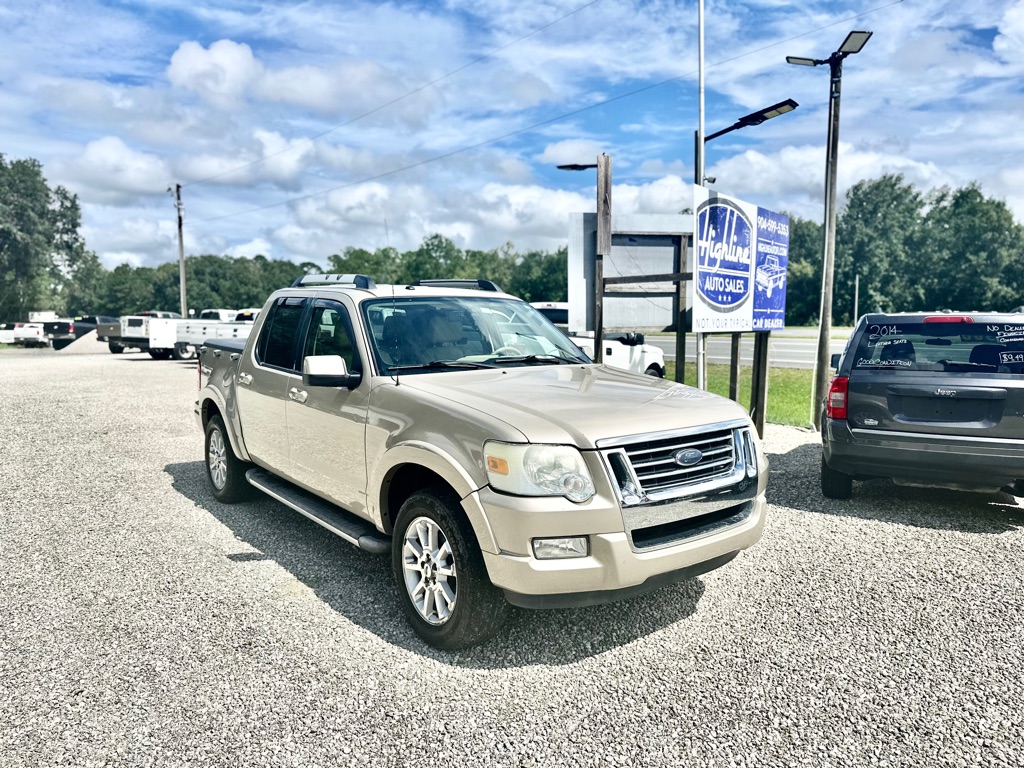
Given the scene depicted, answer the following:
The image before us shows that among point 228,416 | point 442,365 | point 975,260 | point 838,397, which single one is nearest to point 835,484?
point 838,397

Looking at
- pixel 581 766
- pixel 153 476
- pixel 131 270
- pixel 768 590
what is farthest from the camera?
pixel 131 270

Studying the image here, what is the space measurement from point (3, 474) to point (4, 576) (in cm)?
367

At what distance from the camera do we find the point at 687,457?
3.50m

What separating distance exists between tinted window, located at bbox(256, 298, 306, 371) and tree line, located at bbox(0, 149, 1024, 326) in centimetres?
4687

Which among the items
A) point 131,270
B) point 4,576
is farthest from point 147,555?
point 131,270

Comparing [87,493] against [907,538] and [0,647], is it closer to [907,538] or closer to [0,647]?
[0,647]

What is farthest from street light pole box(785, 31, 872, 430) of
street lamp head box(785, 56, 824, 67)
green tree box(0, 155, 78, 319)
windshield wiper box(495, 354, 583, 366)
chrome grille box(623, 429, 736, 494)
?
green tree box(0, 155, 78, 319)

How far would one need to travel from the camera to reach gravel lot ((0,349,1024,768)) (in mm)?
2898

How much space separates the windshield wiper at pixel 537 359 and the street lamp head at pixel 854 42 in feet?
28.8

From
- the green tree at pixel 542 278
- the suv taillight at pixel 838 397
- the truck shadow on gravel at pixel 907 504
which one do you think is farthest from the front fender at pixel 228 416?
the green tree at pixel 542 278

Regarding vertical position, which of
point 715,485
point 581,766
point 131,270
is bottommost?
point 581,766

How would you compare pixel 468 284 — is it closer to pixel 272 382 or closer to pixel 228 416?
pixel 272 382

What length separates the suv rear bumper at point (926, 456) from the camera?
5512mm

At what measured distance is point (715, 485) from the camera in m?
3.61
